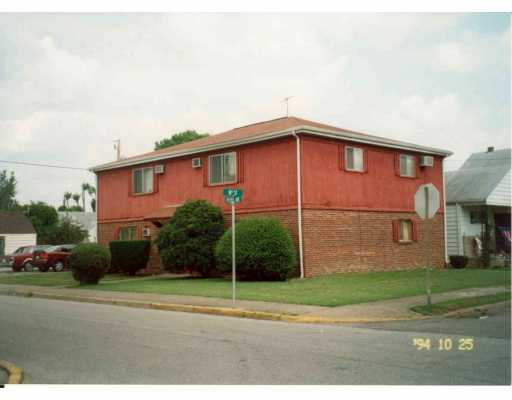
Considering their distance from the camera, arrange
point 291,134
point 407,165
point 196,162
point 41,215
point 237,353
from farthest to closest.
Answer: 1. point 41,215
2. point 407,165
3. point 196,162
4. point 291,134
5. point 237,353

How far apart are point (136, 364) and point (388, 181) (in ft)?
63.8

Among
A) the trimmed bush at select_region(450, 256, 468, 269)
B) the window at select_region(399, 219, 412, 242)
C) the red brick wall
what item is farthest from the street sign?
the red brick wall

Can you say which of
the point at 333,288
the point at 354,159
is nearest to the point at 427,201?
the point at 333,288

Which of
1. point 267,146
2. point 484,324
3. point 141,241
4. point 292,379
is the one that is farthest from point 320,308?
point 141,241

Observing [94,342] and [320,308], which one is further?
[320,308]

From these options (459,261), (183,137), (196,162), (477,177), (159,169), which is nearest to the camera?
(196,162)

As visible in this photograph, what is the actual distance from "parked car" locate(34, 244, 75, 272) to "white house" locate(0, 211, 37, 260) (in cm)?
1925

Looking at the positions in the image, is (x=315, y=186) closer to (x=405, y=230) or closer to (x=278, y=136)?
(x=278, y=136)

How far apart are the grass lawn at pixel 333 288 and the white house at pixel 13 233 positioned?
35377 mm

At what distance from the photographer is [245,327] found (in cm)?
1105

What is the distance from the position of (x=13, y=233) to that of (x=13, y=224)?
1.19 meters

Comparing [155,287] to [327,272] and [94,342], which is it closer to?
[327,272]

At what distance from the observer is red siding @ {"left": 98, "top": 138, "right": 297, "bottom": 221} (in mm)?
22516

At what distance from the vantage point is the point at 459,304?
13.2 meters
